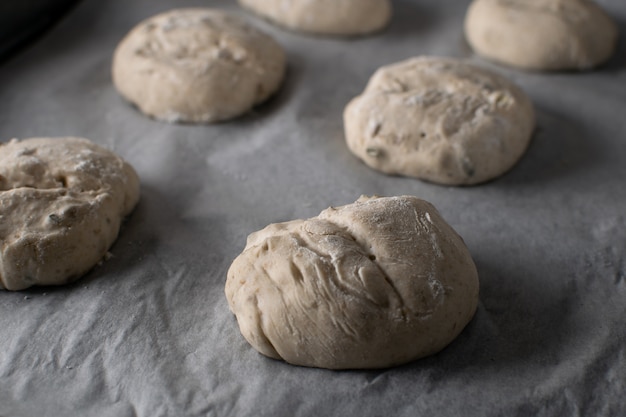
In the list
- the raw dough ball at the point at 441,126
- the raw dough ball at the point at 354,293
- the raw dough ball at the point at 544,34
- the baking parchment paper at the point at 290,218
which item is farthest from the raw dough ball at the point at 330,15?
the raw dough ball at the point at 354,293

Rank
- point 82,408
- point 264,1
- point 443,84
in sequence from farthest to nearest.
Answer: point 264,1 → point 443,84 → point 82,408

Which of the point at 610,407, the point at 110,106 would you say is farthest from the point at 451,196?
the point at 110,106

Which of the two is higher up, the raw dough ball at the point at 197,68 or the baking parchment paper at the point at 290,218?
the raw dough ball at the point at 197,68

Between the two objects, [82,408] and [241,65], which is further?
[241,65]

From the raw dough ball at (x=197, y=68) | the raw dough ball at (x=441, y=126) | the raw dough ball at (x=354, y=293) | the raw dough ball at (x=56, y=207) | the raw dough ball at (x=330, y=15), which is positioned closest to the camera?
the raw dough ball at (x=354, y=293)

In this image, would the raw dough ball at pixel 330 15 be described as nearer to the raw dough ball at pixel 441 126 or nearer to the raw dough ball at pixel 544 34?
the raw dough ball at pixel 544 34

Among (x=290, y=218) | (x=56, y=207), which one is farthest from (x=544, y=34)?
(x=56, y=207)

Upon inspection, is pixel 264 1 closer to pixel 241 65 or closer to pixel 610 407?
pixel 241 65
